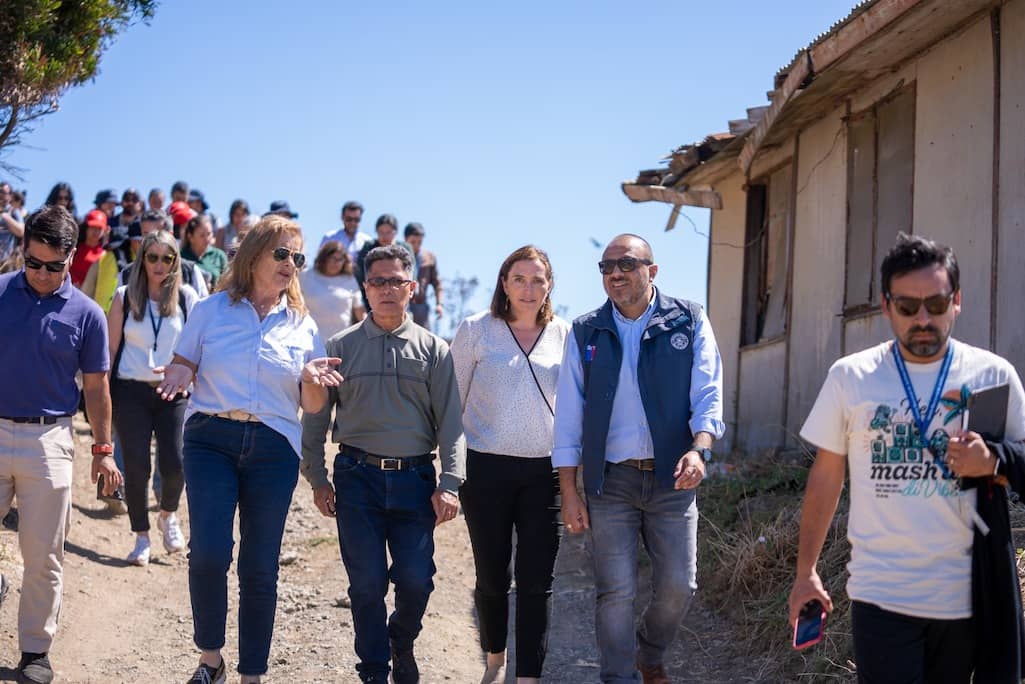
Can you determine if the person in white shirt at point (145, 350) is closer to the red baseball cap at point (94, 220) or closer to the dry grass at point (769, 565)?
the red baseball cap at point (94, 220)

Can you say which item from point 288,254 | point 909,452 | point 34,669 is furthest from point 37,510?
point 909,452

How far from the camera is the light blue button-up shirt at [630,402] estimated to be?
507cm

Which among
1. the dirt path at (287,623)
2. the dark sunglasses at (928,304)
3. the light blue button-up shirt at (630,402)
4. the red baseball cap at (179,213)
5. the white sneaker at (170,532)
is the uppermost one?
the red baseball cap at (179,213)

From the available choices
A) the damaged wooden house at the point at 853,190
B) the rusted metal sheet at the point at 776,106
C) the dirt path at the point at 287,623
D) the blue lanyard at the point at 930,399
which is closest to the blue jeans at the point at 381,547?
the dirt path at the point at 287,623

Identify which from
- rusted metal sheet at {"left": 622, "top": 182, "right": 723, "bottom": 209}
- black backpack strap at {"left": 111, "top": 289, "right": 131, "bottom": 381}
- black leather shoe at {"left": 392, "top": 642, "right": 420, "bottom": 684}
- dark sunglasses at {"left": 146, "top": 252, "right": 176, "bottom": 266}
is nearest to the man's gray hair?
black leather shoe at {"left": 392, "top": 642, "right": 420, "bottom": 684}

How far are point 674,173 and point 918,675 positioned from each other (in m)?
8.82

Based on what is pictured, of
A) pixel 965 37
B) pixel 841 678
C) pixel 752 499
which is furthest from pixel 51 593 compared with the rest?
pixel 965 37

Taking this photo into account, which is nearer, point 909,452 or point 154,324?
point 909,452

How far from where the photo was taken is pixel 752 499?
8.32 meters

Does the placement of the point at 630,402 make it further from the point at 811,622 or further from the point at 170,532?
the point at 170,532

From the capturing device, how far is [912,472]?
352 cm

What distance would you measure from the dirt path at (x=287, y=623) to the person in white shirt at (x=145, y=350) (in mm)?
753

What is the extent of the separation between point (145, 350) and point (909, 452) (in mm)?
5716

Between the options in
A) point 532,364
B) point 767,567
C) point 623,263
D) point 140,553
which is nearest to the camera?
point 623,263
